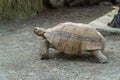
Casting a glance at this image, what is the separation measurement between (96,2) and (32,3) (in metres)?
2.94

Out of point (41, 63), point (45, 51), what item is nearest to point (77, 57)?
point (45, 51)

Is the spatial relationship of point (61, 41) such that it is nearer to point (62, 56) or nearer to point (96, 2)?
point (62, 56)

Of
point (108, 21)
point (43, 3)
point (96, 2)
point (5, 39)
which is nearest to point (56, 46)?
point (5, 39)

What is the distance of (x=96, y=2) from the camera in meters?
11.9

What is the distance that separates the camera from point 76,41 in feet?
17.0

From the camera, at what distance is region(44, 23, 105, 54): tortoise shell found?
5193 mm

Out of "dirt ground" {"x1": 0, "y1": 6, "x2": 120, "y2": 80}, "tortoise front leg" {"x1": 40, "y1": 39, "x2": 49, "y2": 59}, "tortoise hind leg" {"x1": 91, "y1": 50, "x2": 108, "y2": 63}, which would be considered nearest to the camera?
"dirt ground" {"x1": 0, "y1": 6, "x2": 120, "y2": 80}

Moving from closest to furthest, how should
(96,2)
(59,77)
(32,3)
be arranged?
(59,77)
(32,3)
(96,2)

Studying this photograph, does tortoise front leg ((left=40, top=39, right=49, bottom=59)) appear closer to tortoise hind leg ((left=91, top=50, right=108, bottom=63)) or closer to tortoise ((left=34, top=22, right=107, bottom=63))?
tortoise ((left=34, top=22, right=107, bottom=63))

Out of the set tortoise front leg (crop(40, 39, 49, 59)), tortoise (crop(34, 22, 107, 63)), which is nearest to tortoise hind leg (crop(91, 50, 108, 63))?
tortoise (crop(34, 22, 107, 63))

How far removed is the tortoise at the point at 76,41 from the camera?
17.0ft

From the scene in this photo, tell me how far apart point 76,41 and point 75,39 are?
0.03 m

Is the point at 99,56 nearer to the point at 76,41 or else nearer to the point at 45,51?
the point at 76,41

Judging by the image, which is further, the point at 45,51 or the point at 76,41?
the point at 45,51
